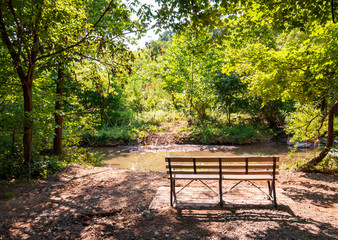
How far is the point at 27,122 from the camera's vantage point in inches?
220

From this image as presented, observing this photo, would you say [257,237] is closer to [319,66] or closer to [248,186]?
[248,186]

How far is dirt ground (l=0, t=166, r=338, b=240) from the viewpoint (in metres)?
3.14

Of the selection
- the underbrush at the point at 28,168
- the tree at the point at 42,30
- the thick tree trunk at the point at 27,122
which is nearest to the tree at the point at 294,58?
the tree at the point at 42,30

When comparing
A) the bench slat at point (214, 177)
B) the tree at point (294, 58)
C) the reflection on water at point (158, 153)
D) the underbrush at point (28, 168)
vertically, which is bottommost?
the reflection on water at point (158, 153)

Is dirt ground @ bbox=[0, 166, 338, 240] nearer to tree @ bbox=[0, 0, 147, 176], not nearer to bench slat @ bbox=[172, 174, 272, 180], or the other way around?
bench slat @ bbox=[172, 174, 272, 180]

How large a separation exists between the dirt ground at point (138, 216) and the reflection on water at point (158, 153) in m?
6.26

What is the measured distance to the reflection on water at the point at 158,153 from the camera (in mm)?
11846

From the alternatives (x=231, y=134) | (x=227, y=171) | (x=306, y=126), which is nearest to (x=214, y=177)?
(x=227, y=171)

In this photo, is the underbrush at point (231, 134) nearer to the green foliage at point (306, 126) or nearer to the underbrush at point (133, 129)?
the underbrush at point (133, 129)

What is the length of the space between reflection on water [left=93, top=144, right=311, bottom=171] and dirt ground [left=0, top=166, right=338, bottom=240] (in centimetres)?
626

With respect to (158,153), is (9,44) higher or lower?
higher

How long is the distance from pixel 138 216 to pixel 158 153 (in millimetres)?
10797

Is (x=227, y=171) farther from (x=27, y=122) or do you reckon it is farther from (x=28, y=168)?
(x=28, y=168)

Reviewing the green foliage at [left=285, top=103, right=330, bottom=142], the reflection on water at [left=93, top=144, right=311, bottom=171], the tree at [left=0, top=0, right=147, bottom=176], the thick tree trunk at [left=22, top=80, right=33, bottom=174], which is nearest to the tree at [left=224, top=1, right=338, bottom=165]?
the green foliage at [left=285, top=103, right=330, bottom=142]
